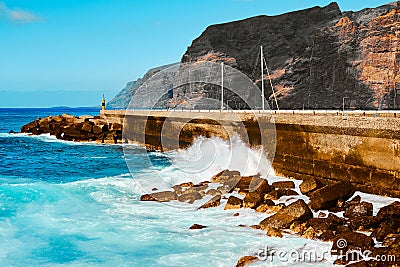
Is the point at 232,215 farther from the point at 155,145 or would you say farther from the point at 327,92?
the point at 327,92

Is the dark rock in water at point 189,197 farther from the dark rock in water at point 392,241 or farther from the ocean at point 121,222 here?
the dark rock in water at point 392,241

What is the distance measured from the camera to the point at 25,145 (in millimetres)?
32562

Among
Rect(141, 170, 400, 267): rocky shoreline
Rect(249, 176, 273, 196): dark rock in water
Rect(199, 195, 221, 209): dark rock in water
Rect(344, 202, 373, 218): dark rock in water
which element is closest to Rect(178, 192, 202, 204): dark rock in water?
Rect(141, 170, 400, 267): rocky shoreline

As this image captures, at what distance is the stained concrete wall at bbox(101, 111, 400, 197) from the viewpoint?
38.0 feet

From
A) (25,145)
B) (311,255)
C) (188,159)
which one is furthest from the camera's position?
(25,145)

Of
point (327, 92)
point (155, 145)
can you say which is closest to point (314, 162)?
point (155, 145)

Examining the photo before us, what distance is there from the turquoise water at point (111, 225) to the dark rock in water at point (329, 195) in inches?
60.0

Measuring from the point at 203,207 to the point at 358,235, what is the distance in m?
5.02

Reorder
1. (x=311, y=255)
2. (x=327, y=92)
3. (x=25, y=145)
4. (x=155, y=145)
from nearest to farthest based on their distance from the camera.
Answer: (x=311, y=255) → (x=155, y=145) → (x=25, y=145) → (x=327, y=92)

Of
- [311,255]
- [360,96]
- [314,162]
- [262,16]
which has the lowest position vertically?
[311,255]

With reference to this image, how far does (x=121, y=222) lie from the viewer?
1091 centimetres

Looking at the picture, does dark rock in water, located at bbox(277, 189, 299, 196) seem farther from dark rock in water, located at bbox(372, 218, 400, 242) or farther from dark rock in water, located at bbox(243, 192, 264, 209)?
dark rock in water, located at bbox(372, 218, 400, 242)

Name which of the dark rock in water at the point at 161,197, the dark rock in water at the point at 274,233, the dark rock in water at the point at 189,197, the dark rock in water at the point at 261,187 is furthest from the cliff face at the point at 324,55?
the dark rock in water at the point at 274,233

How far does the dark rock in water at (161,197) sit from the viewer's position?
13.1m
